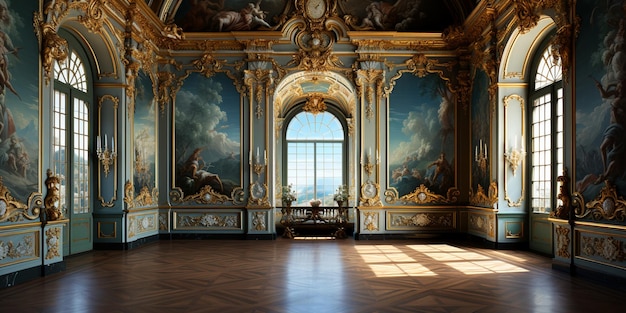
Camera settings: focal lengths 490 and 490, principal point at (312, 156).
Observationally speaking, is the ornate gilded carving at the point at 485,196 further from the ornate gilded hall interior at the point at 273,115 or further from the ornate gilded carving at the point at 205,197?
the ornate gilded carving at the point at 205,197

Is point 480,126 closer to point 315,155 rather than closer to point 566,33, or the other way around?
point 566,33

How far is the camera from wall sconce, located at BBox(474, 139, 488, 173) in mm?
12141

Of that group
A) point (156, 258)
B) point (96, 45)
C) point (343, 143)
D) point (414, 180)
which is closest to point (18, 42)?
point (96, 45)

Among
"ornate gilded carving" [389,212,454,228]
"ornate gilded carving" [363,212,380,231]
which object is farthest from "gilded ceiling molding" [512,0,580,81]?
"ornate gilded carving" [363,212,380,231]

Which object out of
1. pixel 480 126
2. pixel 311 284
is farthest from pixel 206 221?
pixel 480 126

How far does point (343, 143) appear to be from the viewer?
19844mm

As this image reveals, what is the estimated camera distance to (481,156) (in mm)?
12320

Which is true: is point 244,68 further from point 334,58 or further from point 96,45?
point 96,45

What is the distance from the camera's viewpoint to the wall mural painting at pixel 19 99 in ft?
23.5

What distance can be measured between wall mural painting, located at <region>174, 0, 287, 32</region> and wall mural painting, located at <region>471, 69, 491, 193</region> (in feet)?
18.8

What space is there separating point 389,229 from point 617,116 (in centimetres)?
738

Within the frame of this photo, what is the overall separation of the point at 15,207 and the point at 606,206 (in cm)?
870

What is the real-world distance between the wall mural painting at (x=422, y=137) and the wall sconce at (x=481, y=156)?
0.95 metres

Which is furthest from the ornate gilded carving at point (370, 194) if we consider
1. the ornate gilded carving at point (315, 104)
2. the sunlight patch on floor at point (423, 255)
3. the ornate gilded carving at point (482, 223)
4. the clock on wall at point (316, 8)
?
the ornate gilded carving at point (315, 104)
